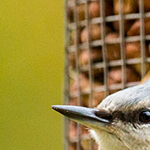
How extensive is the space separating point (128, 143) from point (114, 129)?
0.19 ft

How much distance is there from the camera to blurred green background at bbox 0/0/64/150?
319 cm

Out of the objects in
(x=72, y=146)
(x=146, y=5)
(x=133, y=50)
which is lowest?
(x=72, y=146)

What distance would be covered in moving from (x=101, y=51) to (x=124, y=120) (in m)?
0.59

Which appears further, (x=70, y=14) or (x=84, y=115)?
(x=70, y=14)

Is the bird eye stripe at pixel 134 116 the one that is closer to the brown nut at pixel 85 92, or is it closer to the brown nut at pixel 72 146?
the brown nut at pixel 85 92

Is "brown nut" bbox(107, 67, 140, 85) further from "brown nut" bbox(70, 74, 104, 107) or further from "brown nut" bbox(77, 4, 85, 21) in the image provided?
"brown nut" bbox(77, 4, 85, 21)

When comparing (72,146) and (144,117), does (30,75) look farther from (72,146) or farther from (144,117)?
(144,117)

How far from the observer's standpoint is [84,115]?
1760mm

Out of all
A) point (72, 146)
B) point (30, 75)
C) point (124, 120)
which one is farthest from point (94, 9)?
point (30, 75)

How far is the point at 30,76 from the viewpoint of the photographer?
330cm

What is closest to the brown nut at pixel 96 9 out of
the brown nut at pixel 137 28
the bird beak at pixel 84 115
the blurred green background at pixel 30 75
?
the brown nut at pixel 137 28

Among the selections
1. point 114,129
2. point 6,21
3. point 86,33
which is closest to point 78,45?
point 86,33

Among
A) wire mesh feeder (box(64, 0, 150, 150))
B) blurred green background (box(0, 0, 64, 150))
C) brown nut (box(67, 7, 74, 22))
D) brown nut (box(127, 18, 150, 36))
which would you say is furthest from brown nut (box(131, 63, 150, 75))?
blurred green background (box(0, 0, 64, 150))

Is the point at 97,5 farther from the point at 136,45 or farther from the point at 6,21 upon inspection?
the point at 6,21
